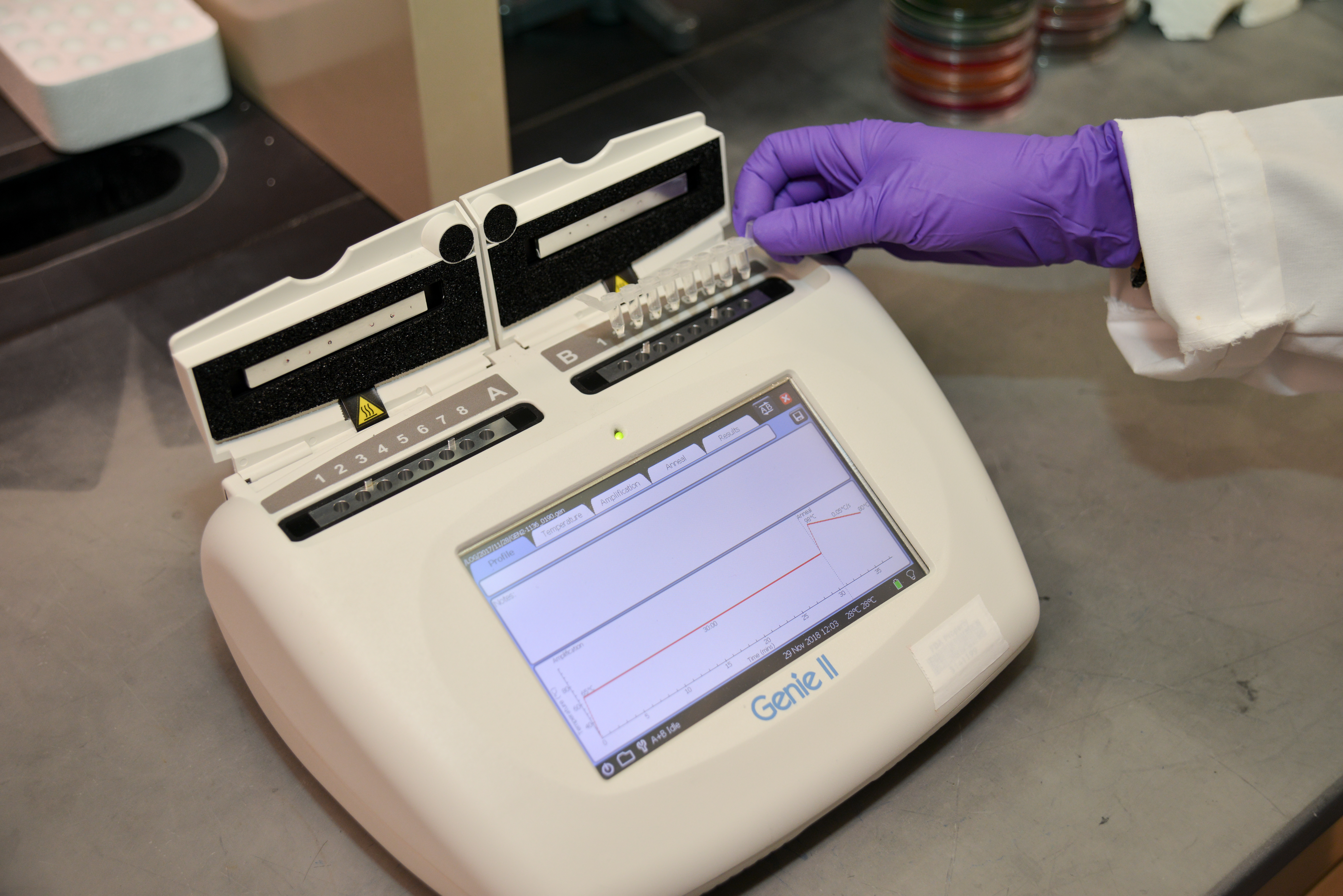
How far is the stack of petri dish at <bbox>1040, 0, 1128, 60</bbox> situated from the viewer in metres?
1.47

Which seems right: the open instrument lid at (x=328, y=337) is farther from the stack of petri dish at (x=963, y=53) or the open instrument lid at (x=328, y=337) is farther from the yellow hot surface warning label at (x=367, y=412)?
the stack of petri dish at (x=963, y=53)

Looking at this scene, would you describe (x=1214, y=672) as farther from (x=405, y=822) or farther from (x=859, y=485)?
(x=405, y=822)

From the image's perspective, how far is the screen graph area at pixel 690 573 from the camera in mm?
750

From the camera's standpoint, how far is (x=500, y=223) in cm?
83

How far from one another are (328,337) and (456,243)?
0.12 meters

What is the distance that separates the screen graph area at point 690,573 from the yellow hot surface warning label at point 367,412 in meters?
0.15

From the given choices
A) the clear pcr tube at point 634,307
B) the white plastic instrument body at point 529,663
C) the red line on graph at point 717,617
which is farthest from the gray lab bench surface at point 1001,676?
the clear pcr tube at point 634,307

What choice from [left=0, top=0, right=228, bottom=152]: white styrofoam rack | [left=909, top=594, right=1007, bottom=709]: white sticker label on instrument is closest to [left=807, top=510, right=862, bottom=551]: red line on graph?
[left=909, top=594, right=1007, bottom=709]: white sticker label on instrument

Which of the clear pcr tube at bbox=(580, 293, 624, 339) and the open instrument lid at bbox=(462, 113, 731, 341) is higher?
the open instrument lid at bbox=(462, 113, 731, 341)

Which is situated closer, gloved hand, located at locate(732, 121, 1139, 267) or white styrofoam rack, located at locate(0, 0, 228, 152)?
gloved hand, located at locate(732, 121, 1139, 267)

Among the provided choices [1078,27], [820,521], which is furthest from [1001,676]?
[1078,27]

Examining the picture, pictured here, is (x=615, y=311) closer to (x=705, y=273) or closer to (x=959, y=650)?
(x=705, y=273)

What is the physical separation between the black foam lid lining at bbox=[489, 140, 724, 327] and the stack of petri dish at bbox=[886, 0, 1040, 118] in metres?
0.57

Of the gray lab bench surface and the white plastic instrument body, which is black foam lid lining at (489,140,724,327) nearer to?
the white plastic instrument body
